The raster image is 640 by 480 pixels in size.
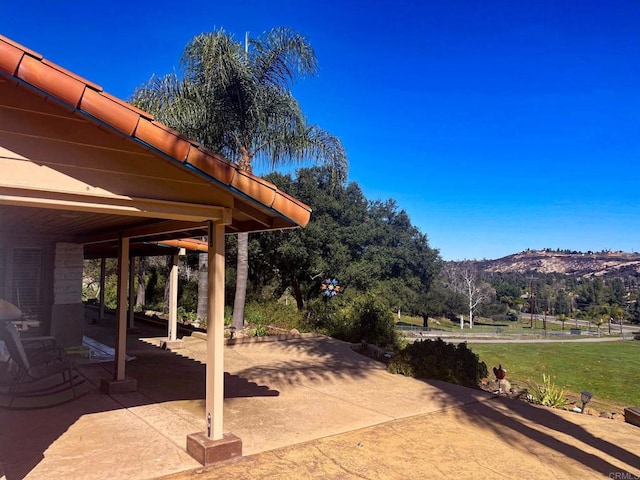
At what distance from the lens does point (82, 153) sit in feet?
11.9

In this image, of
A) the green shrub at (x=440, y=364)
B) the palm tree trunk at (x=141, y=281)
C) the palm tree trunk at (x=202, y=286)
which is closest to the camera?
the green shrub at (x=440, y=364)

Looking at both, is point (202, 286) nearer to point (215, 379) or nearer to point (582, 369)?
point (215, 379)

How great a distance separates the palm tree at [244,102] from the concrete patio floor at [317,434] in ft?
25.5

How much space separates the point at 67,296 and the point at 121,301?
173 inches

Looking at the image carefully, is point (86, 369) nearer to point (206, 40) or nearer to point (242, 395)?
point (242, 395)

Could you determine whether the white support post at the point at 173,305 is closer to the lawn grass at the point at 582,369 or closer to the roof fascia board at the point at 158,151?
the roof fascia board at the point at 158,151

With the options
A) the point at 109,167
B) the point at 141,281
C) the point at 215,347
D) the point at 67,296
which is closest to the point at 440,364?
the point at 215,347

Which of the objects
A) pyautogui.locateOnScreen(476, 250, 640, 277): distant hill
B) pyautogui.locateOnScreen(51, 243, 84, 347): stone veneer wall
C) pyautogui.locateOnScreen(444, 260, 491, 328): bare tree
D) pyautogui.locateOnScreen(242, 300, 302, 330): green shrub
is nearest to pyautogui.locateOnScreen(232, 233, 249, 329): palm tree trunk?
pyautogui.locateOnScreen(242, 300, 302, 330): green shrub

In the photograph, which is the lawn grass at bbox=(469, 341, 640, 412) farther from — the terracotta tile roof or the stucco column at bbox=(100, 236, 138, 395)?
the terracotta tile roof

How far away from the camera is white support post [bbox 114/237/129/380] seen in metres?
6.30

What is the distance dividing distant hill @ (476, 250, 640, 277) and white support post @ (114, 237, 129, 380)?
17298 centimetres

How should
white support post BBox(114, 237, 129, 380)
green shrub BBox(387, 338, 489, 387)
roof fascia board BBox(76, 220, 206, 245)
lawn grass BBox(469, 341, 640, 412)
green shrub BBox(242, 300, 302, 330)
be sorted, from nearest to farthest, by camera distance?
roof fascia board BBox(76, 220, 206, 245) → white support post BBox(114, 237, 129, 380) → green shrub BBox(387, 338, 489, 387) → green shrub BBox(242, 300, 302, 330) → lawn grass BBox(469, 341, 640, 412)

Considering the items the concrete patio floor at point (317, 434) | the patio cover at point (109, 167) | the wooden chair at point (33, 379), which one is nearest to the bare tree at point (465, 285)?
the concrete patio floor at point (317, 434)

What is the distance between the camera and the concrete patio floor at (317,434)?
4332 mm
